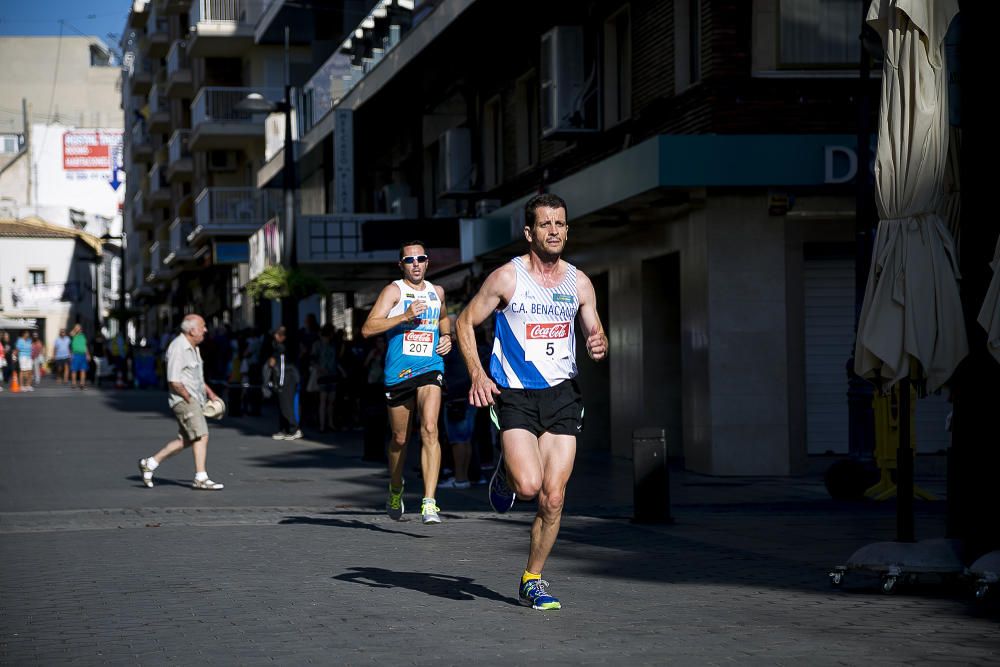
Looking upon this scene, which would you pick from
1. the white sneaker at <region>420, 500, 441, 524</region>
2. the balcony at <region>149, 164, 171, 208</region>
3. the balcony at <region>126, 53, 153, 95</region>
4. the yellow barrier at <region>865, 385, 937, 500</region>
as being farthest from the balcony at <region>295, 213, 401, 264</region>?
the balcony at <region>126, 53, 153, 95</region>

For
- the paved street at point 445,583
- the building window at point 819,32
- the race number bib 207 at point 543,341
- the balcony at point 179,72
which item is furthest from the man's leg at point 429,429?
the balcony at point 179,72

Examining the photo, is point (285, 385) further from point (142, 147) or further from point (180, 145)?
point (142, 147)

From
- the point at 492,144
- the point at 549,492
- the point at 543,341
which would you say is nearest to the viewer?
the point at 549,492

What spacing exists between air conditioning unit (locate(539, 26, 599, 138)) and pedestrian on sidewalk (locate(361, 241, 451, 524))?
10.3 metres

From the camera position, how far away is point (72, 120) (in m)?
116

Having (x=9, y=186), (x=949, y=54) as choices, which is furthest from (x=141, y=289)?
(x=949, y=54)

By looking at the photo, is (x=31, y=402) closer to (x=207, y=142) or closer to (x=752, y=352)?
(x=207, y=142)

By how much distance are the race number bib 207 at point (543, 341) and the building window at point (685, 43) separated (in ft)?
36.4

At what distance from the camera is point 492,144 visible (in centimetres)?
2816

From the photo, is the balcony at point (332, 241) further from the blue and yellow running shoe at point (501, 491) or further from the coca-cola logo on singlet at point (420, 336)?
the blue and yellow running shoe at point (501, 491)

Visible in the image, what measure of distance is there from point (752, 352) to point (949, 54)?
886 centimetres

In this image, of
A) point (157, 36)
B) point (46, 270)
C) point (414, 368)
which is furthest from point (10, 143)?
point (414, 368)

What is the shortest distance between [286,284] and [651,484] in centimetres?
1944

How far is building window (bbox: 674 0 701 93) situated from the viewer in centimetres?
1862
